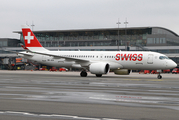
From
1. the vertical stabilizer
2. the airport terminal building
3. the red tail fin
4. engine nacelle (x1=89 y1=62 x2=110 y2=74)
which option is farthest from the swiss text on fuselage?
the airport terminal building

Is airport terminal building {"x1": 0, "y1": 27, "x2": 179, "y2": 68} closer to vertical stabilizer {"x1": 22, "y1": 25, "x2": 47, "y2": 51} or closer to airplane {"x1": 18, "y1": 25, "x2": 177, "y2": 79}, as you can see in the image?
vertical stabilizer {"x1": 22, "y1": 25, "x2": 47, "y2": 51}

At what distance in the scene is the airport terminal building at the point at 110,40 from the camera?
92562 mm

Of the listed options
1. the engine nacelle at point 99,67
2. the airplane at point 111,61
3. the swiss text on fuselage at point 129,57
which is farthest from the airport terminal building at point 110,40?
the engine nacelle at point 99,67

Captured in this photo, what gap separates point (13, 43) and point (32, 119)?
4099 inches

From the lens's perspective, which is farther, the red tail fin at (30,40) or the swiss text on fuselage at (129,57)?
the red tail fin at (30,40)

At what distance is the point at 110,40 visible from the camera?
10444 cm

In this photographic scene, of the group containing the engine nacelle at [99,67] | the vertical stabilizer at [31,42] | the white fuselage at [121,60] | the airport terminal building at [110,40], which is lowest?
the engine nacelle at [99,67]

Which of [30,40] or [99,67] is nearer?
[99,67]

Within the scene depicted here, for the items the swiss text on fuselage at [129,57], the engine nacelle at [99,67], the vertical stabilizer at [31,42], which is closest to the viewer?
the engine nacelle at [99,67]

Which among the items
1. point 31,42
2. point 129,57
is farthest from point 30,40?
point 129,57

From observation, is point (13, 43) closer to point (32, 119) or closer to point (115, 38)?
point (115, 38)

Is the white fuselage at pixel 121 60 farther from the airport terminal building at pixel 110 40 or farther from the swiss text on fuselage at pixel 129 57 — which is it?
the airport terminal building at pixel 110 40

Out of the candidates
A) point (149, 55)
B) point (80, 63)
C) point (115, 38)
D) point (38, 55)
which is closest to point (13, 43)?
point (115, 38)

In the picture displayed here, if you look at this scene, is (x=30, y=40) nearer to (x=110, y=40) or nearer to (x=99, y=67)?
(x=99, y=67)
